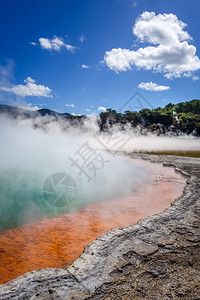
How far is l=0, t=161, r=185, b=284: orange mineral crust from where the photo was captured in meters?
2.40

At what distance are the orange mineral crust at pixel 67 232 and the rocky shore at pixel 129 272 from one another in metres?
0.48

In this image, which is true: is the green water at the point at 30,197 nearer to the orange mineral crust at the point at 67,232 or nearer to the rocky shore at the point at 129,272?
the orange mineral crust at the point at 67,232

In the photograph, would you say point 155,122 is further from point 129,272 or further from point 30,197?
point 129,272

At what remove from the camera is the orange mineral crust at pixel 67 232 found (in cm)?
240

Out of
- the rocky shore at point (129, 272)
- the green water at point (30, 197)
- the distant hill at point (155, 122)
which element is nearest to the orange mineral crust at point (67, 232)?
the green water at point (30, 197)

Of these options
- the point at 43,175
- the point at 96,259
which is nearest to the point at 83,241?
the point at 96,259

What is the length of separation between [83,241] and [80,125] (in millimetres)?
23874

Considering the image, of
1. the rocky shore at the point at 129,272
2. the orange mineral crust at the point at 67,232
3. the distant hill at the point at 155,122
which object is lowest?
the orange mineral crust at the point at 67,232

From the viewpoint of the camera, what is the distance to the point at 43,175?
6.53 meters

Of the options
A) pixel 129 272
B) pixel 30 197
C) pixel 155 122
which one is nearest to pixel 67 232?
pixel 129 272

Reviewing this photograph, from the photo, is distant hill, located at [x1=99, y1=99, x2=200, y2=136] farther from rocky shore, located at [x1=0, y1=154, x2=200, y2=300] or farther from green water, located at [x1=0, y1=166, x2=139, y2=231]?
rocky shore, located at [x1=0, y1=154, x2=200, y2=300]

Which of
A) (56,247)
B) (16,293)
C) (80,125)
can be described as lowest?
(56,247)

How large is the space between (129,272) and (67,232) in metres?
1.53

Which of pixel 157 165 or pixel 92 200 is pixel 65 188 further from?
pixel 157 165
